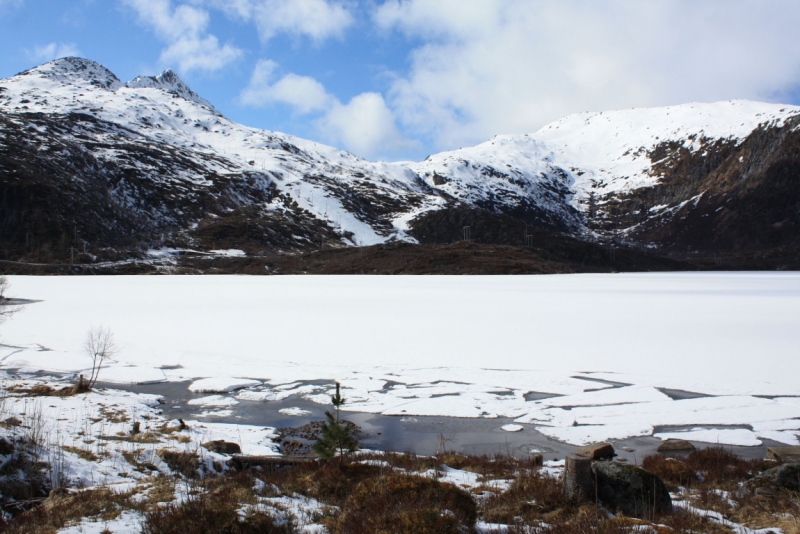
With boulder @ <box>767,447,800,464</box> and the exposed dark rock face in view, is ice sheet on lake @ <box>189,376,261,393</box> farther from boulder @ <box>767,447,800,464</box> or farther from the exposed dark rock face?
the exposed dark rock face

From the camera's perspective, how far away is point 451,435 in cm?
1120

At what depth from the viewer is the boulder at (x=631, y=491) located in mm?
6598

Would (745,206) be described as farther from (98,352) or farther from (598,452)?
(98,352)

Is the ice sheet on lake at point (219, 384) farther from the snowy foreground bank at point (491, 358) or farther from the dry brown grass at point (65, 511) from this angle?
the dry brown grass at point (65, 511)

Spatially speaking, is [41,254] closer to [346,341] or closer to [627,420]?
[346,341]

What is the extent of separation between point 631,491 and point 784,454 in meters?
3.71

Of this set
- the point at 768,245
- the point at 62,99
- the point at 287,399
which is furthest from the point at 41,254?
the point at 768,245

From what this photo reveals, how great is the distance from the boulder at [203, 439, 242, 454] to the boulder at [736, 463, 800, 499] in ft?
26.1

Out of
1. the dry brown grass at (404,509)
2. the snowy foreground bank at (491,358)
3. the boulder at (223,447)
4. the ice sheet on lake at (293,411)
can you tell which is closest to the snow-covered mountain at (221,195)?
the snowy foreground bank at (491,358)

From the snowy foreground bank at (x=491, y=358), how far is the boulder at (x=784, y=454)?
148cm

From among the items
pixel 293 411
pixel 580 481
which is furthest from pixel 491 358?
pixel 580 481

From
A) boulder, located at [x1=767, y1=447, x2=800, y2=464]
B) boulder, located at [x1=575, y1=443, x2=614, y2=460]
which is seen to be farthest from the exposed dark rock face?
boulder, located at [x1=575, y1=443, x2=614, y2=460]

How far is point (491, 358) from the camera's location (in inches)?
682

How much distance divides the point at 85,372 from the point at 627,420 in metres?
15.3
